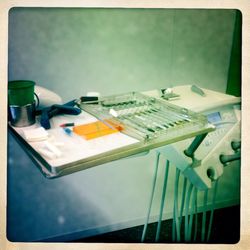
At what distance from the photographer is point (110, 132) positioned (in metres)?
1.46

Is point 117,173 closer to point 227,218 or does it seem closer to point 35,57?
point 227,218

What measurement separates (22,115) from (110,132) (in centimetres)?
42

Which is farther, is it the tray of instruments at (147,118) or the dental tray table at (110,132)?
the tray of instruments at (147,118)

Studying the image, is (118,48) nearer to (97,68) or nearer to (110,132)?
(97,68)

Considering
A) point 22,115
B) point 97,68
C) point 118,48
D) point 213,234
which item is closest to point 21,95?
point 22,115

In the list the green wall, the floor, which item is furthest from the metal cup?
the floor

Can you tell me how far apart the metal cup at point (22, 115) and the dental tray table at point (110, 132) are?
29 millimetres

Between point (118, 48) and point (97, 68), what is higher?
point (118, 48)

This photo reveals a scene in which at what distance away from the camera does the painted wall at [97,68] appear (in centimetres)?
172

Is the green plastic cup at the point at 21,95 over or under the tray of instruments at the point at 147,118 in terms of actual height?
over

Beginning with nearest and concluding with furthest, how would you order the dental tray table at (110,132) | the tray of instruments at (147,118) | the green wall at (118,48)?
1. the dental tray table at (110,132)
2. the tray of instruments at (147,118)
3. the green wall at (118,48)

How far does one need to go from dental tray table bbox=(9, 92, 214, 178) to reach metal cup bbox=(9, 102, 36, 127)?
29 mm

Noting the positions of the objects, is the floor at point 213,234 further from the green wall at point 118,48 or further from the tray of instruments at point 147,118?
the green wall at point 118,48

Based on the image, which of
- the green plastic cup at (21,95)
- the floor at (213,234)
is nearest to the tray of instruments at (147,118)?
the green plastic cup at (21,95)
